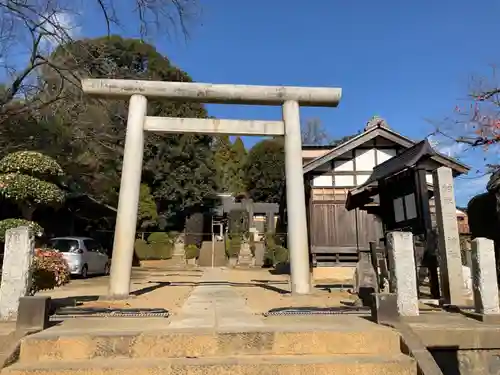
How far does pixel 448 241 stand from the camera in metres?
6.02

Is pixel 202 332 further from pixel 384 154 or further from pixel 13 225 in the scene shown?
pixel 384 154

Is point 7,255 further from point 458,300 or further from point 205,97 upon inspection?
point 458,300

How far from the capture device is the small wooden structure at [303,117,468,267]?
614 inches

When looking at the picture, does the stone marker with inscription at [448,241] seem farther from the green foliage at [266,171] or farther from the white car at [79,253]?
the green foliage at [266,171]

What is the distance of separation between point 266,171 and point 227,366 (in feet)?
133

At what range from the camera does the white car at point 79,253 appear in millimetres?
14477

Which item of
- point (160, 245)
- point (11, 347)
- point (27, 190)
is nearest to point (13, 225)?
point (27, 190)

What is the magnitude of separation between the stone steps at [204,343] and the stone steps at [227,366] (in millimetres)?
Answer: 103

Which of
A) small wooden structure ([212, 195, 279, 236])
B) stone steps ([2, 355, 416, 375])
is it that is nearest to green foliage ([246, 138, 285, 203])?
small wooden structure ([212, 195, 279, 236])

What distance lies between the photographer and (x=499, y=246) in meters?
7.49

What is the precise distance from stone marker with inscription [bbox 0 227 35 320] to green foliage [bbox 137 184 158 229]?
25.2m

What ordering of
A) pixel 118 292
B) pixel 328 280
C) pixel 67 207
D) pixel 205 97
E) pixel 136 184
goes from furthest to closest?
pixel 67 207 < pixel 328 280 < pixel 205 97 < pixel 136 184 < pixel 118 292

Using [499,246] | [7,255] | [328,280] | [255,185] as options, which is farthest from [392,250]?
[255,185]

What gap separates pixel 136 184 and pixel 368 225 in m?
10.8
